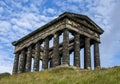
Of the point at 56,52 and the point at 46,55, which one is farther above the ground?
the point at 56,52

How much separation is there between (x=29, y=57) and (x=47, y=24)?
32.0 feet

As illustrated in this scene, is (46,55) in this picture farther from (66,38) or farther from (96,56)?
(96,56)

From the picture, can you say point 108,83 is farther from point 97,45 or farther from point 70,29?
point 97,45

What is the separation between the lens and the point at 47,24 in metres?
48.9

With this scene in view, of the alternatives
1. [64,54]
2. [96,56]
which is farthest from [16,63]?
[96,56]

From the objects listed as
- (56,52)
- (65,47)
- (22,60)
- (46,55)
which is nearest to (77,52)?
(65,47)

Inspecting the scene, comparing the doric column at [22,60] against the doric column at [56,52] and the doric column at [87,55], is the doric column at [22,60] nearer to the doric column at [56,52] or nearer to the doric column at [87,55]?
the doric column at [56,52]

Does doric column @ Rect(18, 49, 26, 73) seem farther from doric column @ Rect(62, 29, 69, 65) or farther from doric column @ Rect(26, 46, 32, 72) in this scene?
doric column @ Rect(62, 29, 69, 65)

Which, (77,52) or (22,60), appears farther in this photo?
(22,60)

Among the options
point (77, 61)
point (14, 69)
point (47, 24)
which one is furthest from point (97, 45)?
point (14, 69)

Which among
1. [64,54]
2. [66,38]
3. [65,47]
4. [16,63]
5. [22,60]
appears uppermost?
[66,38]

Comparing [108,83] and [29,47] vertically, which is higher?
[29,47]

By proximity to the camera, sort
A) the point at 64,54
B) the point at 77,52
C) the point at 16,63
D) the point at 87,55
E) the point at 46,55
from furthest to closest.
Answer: the point at 16,63 → the point at 46,55 → the point at 87,55 → the point at 77,52 → the point at 64,54

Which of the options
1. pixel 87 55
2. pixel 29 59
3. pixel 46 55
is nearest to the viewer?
pixel 87 55
